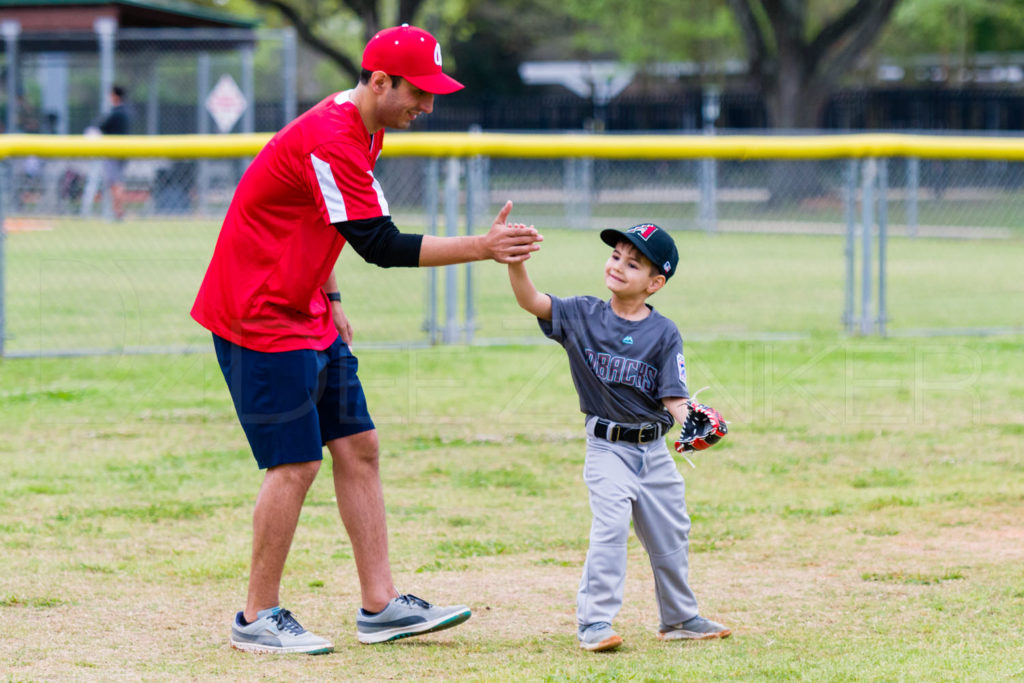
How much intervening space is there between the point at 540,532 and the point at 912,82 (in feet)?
136

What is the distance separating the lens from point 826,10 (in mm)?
43219

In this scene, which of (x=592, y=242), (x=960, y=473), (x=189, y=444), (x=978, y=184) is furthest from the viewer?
(x=978, y=184)

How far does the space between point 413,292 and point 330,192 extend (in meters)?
8.48

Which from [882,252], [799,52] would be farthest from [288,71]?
[799,52]

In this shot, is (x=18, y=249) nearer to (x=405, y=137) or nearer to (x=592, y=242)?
(x=405, y=137)

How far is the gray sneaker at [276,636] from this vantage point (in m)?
3.95

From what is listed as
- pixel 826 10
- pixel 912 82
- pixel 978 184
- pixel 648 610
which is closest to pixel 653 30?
pixel 826 10

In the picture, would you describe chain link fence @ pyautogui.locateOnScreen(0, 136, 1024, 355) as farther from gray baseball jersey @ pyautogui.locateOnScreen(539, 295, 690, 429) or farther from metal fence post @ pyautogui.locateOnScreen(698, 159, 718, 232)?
gray baseball jersey @ pyautogui.locateOnScreen(539, 295, 690, 429)

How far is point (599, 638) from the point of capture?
3.92 meters

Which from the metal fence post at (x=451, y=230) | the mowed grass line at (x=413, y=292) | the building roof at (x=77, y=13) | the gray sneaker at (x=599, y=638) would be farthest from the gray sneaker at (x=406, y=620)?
the building roof at (x=77, y=13)

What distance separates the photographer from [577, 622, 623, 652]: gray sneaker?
3918 millimetres

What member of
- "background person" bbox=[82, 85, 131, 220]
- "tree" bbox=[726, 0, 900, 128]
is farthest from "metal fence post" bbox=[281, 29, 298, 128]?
"tree" bbox=[726, 0, 900, 128]

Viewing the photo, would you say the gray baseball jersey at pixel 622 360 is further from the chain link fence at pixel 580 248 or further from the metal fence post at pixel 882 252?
the metal fence post at pixel 882 252

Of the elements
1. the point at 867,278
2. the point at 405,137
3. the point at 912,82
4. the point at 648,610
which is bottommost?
the point at 648,610
